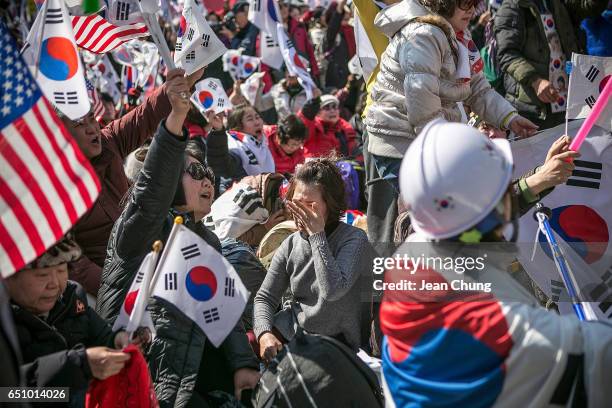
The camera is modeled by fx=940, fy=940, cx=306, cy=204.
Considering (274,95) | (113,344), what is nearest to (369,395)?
(113,344)

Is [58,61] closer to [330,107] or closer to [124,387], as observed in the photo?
[124,387]

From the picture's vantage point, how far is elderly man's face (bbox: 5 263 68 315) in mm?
3588

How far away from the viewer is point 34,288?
359 centimetres

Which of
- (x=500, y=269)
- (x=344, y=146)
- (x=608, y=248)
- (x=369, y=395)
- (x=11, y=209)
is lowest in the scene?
(x=344, y=146)

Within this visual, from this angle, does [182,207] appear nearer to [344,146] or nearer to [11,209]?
[11,209]

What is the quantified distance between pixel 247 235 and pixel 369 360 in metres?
1.81

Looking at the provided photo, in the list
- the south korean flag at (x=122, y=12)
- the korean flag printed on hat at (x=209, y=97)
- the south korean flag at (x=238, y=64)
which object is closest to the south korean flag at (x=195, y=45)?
the south korean flag at (x=122, y=12)

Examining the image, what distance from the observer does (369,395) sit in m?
3.83

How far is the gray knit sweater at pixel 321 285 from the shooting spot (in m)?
4.32

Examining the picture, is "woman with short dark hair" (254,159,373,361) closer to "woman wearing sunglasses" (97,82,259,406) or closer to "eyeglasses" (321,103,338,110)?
"woman wearing sunglasses" (97,82,259,406)

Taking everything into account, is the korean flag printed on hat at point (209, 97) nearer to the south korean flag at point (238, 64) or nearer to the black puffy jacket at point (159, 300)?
the south korean flag at point (238, 64)

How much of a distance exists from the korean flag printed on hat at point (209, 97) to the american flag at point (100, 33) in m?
2.59

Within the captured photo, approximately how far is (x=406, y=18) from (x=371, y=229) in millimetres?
1190

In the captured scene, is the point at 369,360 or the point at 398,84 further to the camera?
the point at 398,84
